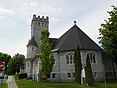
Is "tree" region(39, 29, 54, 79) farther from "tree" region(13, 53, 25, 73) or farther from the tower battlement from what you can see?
"tree" region(13, 53, 25, 73)

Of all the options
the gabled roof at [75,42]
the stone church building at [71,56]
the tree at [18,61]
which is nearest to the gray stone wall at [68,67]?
the stone church building at [71,56]

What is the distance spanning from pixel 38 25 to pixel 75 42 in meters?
21.0

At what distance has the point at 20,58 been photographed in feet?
332

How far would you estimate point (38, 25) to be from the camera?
58656 millimetres

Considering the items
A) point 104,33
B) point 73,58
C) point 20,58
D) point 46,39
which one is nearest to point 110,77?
point 73,58

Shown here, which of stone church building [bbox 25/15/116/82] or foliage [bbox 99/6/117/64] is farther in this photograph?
stone church building [bbox 25/15/116/82]

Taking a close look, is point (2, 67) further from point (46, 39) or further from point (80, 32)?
point (80, 32)

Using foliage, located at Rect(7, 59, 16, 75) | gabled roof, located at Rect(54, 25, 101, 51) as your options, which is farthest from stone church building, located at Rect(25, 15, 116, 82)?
foliage, located at Rect(7, 59, 16, 75)

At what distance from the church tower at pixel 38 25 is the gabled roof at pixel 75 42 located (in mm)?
15665

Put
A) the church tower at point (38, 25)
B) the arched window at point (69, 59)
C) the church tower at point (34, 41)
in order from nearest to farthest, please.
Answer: the arched window at point (69, 59)
the church tower at point (34, 41)
the church tower at point (38, 25)

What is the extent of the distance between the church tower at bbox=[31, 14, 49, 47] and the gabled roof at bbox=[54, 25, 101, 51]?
15.7 meters

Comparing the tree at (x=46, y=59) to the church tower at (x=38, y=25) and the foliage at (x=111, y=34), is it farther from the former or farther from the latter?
the church tower at (x=38, y=25)

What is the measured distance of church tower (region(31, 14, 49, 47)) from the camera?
187 ft

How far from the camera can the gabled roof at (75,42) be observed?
3990 centimetres
